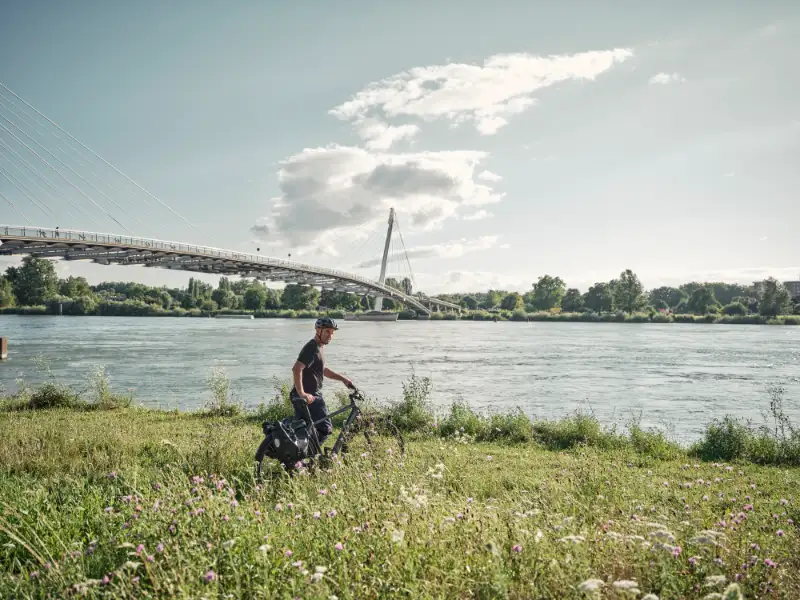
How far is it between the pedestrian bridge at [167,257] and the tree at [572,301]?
62.3 metres

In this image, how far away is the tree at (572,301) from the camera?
11881 cm

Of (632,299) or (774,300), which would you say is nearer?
(774,300)

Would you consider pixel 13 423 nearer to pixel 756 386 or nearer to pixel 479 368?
pixel 479 368

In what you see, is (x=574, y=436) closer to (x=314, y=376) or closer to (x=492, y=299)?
(x=314, y=376)

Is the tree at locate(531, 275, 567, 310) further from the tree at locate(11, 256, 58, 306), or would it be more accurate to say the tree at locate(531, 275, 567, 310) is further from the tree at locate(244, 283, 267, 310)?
the tree at locate(11, 256, 58, 306)

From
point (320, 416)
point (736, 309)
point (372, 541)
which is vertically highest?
point (736, 309)

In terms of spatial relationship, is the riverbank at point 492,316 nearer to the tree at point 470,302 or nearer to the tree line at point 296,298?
the tree line at point 296,298

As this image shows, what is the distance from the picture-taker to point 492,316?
10500 centimetres

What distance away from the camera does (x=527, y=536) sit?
335cm

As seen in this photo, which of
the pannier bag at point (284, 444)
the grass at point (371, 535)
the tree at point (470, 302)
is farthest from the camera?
the tree at point (470, 302)

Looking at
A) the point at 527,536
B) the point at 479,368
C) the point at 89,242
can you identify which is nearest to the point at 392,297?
the point at 89,242

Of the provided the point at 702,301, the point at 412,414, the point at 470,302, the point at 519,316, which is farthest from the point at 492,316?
the point at 412,414

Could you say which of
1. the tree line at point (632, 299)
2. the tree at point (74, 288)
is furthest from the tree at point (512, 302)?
the tree at point (74, 288)

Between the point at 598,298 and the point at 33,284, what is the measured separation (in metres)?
103
